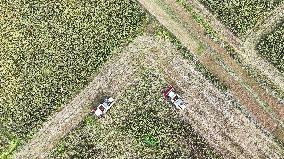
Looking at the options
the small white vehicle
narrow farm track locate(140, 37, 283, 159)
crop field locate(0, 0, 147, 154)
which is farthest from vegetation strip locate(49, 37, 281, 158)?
crop field locate(0, 0, 147, 154)

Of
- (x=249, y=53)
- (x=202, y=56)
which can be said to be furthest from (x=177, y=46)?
(x=249, y=53)

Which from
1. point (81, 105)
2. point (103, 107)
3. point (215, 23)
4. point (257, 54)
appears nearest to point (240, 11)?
point (215, 23)

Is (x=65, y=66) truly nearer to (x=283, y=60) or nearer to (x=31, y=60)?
(x=31, y=60)

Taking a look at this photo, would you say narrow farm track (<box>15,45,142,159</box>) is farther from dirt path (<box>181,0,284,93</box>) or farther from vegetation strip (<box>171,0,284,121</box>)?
vegetation strip (<box>171,0,284,121</box>)

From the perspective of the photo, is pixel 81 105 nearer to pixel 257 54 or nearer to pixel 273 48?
pixel 257 54

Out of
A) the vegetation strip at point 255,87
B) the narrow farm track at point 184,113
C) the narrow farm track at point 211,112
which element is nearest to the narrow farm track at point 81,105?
the narrow farm track at point 184,113

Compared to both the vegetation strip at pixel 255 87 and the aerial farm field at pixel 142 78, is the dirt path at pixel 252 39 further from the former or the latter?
the vegetation strip at pixel 255 87
